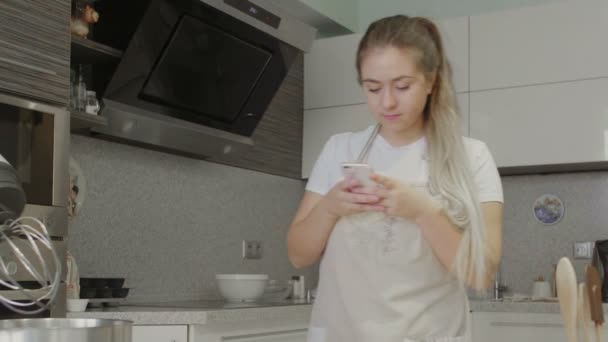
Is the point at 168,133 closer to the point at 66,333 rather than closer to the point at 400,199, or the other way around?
the point at 400,199

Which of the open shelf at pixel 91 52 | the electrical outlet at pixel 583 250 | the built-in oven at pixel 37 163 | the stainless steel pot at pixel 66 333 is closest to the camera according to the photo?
the stainless steel pot at pixel 66 333

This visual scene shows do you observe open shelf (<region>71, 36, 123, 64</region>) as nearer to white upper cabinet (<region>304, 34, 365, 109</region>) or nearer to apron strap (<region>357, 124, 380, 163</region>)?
apron strap (<region>357, 124, 380, 163</region>)

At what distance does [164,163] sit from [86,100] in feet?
2.09

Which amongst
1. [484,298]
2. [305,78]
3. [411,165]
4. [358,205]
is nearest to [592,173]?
[484,298]

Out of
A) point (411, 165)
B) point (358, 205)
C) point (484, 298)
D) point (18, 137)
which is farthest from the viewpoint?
point (484, 298)

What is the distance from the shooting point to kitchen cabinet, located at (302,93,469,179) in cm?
351

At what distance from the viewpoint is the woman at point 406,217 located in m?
1.29

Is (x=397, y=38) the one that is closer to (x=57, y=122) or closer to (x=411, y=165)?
(x=411, y=165)

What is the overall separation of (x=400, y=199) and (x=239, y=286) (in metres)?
1.73

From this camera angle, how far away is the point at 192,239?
303 cm

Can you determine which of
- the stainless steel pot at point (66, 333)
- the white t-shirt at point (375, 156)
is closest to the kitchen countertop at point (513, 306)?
the white t-shirt at point (375, 156)

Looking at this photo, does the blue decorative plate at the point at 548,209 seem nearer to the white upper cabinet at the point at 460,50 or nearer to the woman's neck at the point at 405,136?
the white upper cabinet at the point at 460,50

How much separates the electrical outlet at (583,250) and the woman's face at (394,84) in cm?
220

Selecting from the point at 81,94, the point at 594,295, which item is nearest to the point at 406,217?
the point at 594,295
